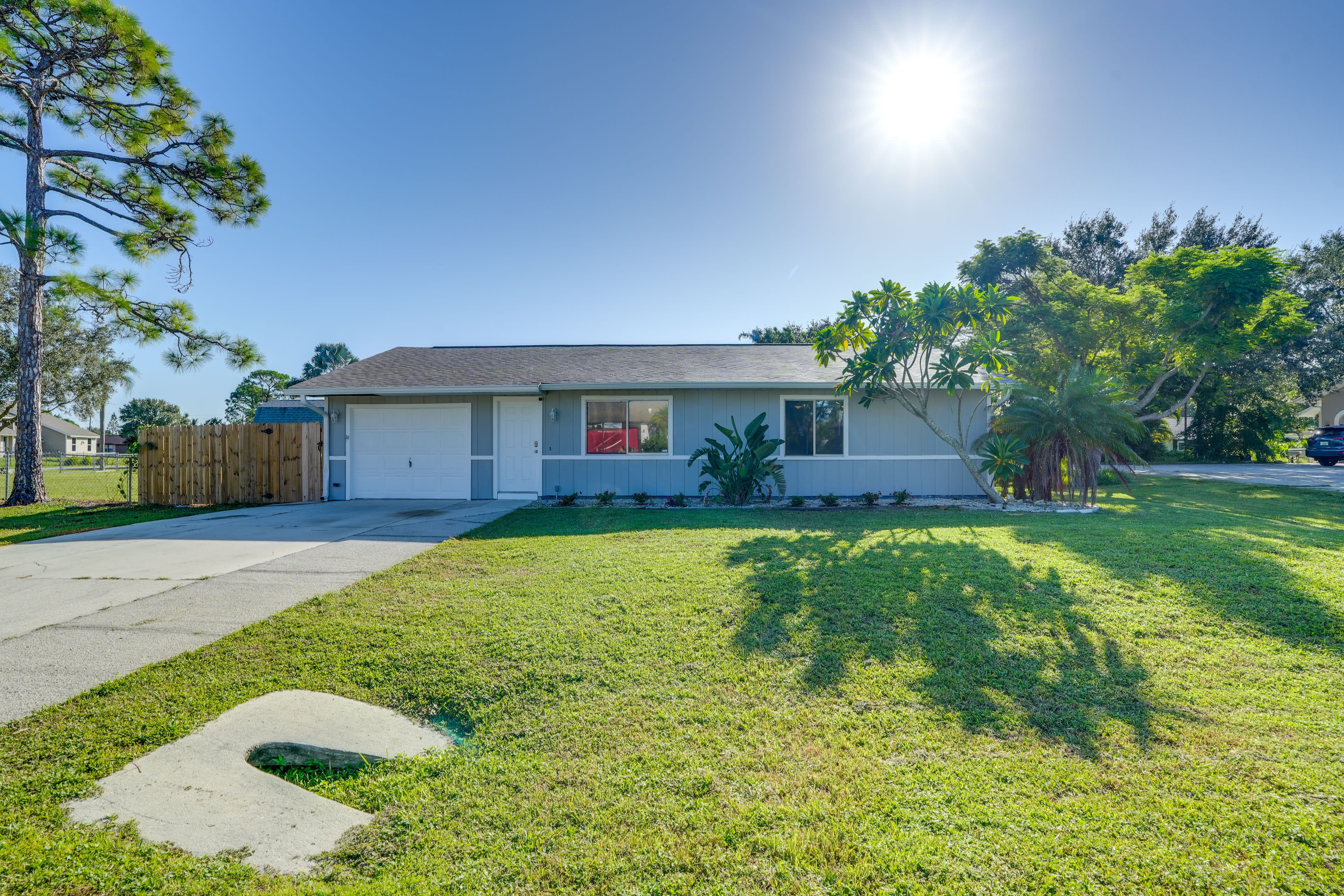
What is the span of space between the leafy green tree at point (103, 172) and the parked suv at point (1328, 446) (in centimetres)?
3509

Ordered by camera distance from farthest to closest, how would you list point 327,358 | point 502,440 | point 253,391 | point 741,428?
point 253,391
point 327,358
point 502,440
point 741,428

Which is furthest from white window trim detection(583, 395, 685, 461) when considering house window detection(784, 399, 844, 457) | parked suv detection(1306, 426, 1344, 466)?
parked suv detection(1306, 426, 1344, 466)

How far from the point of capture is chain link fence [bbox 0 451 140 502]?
12602 mm

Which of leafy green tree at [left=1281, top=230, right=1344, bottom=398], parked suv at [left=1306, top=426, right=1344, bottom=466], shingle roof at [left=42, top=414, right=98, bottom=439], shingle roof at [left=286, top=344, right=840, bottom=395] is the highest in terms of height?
leafy green tree at [left=1281, top=230, right=1344, bottom=398]

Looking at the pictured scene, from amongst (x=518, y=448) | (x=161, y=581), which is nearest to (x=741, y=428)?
(x=518, y=448)

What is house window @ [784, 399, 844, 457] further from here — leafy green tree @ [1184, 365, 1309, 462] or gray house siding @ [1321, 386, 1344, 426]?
gray house siding @ [1321, 386, 1344, 426]

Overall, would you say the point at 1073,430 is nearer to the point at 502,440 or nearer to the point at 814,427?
the point at 814,427

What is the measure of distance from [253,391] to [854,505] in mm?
56000

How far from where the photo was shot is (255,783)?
2.37 m

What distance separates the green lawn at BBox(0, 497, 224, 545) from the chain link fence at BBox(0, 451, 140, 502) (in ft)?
2.19

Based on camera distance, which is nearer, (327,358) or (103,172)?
(103,172)

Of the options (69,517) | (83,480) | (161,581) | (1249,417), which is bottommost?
(161,581)

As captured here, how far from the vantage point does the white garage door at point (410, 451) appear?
12.0 meters

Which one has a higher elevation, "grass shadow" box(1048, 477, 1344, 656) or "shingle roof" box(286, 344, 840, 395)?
"shingle roof" box(286, 344, 840, 395)
